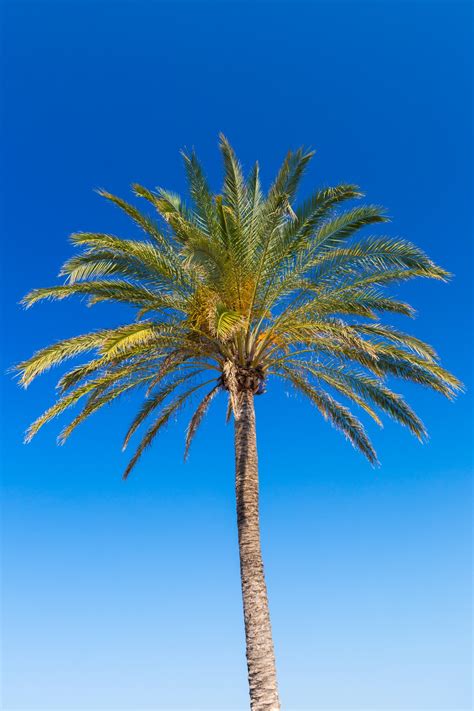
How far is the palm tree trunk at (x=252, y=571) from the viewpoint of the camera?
36.0 ft

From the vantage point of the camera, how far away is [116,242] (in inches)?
505

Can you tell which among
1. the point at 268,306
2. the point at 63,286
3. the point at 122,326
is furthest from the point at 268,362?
the point at 63,286

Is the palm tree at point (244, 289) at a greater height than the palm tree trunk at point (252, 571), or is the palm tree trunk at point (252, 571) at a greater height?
the palm tree at point (244, 289)

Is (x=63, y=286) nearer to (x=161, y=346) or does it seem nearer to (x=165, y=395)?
(x=161, y=346)

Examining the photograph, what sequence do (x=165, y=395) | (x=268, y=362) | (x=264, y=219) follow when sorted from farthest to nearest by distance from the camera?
(x=165, y=395), (x=268, y=362), (x=264, y=219)

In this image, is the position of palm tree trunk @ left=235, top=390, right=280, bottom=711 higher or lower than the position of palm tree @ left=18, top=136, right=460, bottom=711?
lower

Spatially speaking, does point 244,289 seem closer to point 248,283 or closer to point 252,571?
point 248,283

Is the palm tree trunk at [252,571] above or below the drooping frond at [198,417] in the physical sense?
below

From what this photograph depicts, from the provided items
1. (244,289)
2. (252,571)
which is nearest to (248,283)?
(244,289)

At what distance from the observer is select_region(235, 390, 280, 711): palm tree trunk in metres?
11.0

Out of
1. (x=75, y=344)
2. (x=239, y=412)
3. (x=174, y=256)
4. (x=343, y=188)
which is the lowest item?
(x=239, y=412)

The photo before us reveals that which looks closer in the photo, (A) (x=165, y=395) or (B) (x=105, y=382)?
(B) (x=105, y=382)

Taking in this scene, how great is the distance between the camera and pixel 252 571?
1192 centimetres

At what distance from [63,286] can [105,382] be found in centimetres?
216
